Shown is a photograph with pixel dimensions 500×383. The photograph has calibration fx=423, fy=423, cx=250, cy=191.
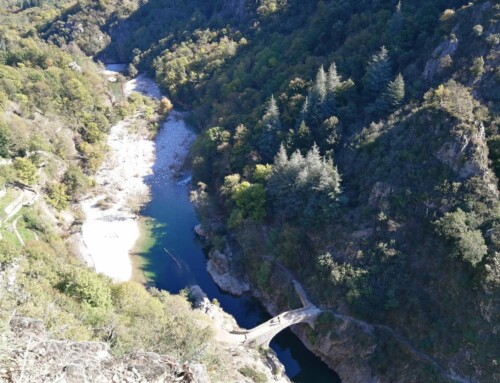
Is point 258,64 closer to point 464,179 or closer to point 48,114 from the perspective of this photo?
point 48,114

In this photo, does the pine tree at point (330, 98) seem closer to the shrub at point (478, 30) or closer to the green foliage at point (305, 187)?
the green foliage at point (305, 187)

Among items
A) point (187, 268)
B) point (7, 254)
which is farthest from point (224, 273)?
point (7, 254)

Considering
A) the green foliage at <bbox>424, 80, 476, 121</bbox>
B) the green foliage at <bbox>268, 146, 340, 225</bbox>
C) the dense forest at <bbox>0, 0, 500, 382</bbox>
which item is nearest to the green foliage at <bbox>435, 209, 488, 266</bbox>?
the dense forest at <bbox>0, 0, 500, 382</bbox>

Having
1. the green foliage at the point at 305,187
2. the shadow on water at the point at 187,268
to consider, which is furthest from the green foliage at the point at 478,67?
the shadow on water at the point at 187,268

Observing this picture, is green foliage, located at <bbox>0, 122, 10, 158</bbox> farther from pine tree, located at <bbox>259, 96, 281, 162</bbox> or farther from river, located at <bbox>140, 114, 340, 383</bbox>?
pine tree, located at <bbox>259, 96, 281, 162</bbox>

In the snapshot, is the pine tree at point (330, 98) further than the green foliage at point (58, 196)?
No

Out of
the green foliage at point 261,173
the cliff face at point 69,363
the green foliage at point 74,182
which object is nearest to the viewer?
the cliff face at point 69,363

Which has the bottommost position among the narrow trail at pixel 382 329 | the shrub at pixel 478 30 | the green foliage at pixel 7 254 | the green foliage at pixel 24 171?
the narrow trail at pixel 382 329

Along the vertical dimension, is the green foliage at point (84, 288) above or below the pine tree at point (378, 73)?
above

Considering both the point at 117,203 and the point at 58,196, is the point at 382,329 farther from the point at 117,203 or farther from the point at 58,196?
the point at 58,196
